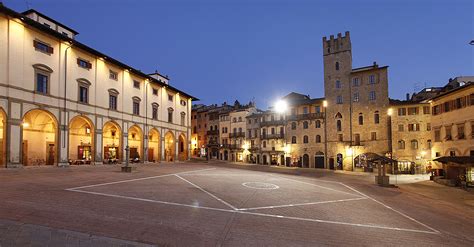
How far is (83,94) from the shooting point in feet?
104

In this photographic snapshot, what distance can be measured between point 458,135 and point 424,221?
888 inches

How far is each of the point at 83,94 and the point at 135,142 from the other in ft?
44.1

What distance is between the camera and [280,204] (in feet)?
43.3

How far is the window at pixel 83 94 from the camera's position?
31250 mm

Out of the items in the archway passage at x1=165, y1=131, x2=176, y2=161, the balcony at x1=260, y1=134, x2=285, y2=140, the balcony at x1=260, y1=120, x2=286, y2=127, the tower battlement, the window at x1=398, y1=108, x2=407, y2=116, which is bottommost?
the archway passage at x1=165, y1=131, x2=176, y2=161

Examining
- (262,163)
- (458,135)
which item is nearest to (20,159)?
(458,135)

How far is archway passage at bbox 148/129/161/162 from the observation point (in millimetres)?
45938

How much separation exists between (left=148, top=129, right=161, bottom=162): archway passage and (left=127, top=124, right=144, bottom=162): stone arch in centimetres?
305

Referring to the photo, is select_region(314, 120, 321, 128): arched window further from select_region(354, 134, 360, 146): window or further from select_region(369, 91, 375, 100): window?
select_region(369, 91, 375, 100): window

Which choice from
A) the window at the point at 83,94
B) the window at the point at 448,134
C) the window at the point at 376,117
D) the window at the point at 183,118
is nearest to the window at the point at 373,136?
the window at the point at 376,117

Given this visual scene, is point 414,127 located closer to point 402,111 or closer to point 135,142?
point 402,111

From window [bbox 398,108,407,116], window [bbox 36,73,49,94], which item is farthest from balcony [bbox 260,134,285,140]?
window [bbox 36,73,49,94]

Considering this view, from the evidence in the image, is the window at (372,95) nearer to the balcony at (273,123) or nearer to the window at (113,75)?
the balcony at (273,123)

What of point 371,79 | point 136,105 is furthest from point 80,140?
point 371,79
